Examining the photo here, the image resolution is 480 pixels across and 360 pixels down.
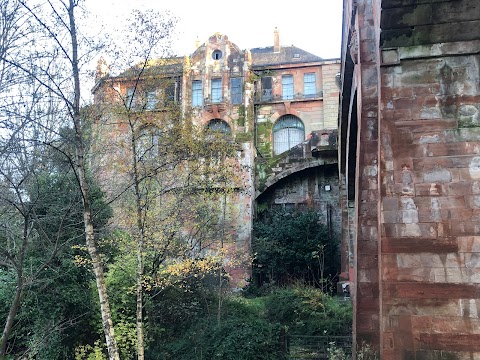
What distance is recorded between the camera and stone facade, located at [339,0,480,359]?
5.84m

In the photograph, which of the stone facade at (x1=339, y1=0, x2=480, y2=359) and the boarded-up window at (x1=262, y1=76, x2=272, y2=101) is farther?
the boarded-up window at (x1=262, y1=76, x2=272, y2=101)

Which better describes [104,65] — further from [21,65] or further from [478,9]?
[478,9]

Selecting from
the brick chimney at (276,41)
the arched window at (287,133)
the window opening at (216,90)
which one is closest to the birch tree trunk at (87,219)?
the window opening at (216,90)

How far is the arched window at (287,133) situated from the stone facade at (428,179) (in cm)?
2132

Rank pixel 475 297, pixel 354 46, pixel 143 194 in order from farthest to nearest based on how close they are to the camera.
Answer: pixel 143 194 < pixel 354 46 < pixel 475 297

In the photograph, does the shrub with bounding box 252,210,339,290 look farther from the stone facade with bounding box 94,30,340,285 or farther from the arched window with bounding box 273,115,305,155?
the arched window with bounding box 273,115,305,155

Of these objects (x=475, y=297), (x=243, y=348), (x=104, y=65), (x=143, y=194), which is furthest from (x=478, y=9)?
(x=243, y=348)

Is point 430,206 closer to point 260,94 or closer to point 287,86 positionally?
point 260,94

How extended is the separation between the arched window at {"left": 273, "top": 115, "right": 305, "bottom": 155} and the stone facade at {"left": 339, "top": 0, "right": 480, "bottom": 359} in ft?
69.9

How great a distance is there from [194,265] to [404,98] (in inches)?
333

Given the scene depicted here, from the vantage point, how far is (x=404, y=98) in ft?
21.3

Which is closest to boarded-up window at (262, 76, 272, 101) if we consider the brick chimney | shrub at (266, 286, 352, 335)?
the brick chimney

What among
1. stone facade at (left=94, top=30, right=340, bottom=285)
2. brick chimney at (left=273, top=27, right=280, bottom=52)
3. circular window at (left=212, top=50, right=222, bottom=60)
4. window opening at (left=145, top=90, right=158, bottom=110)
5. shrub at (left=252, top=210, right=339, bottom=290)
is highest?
brick chimney at (left=273, top=27, right=280, bottom=52)

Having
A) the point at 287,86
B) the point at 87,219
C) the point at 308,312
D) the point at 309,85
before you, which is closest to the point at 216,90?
the point at 287,86
